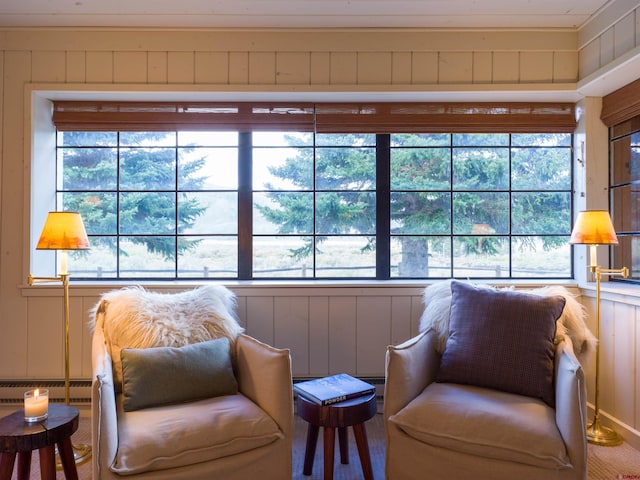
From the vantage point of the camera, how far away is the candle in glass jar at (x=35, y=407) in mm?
1737

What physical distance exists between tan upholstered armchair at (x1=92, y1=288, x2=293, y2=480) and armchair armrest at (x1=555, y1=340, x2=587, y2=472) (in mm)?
1076

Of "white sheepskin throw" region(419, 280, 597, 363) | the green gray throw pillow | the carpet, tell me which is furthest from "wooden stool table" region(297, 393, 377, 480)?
"white sheepskin throw" region(419, 280, 597, 363)

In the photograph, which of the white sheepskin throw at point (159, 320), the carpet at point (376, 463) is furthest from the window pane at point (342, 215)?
the carpet at point (376, 463)

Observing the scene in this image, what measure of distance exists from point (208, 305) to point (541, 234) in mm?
2328

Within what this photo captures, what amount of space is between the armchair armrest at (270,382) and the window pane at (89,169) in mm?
1773

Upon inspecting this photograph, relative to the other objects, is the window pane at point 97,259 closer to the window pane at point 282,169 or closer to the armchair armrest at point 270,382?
the window pane at point 282,169

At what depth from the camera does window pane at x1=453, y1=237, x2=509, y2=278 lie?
9.96 feet

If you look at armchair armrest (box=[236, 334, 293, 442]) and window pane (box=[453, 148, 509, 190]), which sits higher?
window pane (box=[453, 148, 509, 190])

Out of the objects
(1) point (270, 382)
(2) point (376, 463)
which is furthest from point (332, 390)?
(2) point (376, 463)

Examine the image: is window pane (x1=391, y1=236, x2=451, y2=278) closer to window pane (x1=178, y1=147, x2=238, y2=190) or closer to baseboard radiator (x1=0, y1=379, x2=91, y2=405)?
window pane (x1=178, y1=147, x2=238, y2=190)

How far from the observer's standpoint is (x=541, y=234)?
3.04 meters

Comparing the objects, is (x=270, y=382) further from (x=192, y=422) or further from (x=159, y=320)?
(x=159, y=320)

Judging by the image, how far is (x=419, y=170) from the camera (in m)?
3.04

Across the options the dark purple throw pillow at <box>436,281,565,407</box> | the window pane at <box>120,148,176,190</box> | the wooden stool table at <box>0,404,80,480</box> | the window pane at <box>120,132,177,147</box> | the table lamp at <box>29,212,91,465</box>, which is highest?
the window pane at <box>120,132,177,147</box>
